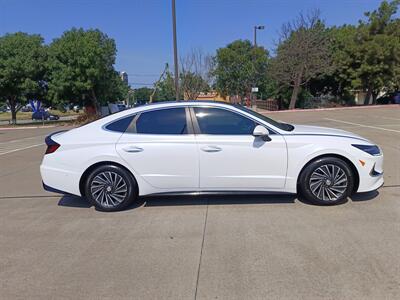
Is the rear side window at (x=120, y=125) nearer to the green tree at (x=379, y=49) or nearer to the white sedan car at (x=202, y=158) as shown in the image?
the white sedan car at (x=202, y=158)

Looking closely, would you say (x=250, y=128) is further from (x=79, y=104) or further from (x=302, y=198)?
(x=79, y=104)

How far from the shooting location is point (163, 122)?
5.08 metres

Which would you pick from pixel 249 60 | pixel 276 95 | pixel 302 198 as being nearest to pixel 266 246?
pixel 302 198

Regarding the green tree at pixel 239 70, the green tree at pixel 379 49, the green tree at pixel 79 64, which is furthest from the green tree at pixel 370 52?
the green tree at pixel 79 64

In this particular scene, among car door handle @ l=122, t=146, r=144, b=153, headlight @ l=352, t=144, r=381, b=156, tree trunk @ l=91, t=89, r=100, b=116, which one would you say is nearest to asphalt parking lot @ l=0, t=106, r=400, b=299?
headlight @ l=352, t=144, r=381, b=156

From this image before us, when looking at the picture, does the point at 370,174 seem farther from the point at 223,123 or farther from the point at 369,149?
the point at 223,123

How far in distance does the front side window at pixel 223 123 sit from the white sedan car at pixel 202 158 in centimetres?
1

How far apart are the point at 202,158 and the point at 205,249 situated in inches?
58.3

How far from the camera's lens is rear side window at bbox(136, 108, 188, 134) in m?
5.04

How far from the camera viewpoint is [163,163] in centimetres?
496

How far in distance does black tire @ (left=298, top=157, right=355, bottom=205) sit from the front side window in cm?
101

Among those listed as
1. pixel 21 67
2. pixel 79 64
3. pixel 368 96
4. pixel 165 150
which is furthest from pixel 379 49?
pixel 165 150

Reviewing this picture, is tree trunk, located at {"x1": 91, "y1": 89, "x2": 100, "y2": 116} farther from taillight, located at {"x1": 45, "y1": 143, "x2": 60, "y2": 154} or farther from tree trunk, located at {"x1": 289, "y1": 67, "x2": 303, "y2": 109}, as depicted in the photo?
taillight, located at {"x1": 45, "y1": 143, "x2": 60, "y2": 154}

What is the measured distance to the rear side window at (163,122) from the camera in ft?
16.5
